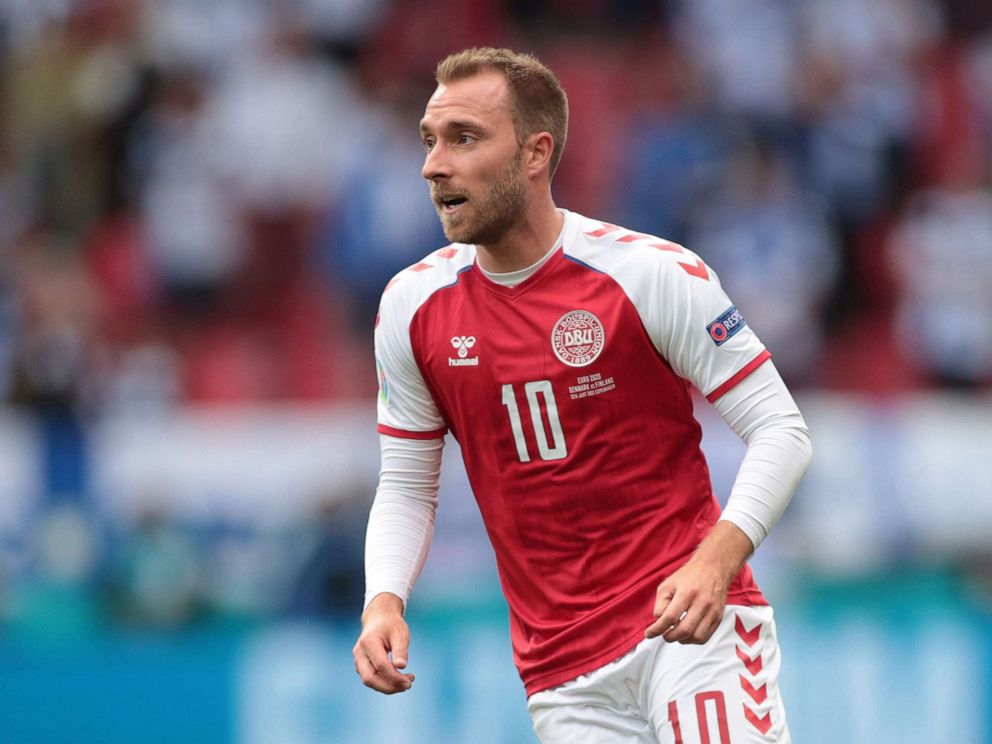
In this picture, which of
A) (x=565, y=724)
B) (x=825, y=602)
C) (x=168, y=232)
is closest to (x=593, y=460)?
(x=565, y=724)

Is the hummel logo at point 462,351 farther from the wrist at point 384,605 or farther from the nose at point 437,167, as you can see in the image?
the wrist at point 384,605

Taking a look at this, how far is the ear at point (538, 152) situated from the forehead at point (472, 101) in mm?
110

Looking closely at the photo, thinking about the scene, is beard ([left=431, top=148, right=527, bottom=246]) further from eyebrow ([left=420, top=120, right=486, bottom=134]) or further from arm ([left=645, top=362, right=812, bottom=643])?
arm ([left=645, top=362, right=812, bottom=643])

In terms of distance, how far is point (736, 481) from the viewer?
14.2 ft

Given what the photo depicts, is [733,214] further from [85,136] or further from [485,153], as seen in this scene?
[485,153]

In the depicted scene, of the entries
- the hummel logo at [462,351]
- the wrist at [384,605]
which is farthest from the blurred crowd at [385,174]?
the hummel logo at [462,351]

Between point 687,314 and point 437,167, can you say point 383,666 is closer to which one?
point 687,314

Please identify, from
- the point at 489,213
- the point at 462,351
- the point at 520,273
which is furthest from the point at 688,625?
the point at 489,213

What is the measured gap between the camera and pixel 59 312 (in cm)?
1135

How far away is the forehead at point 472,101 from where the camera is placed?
180 inches

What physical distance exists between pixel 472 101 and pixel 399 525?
1.21 metres

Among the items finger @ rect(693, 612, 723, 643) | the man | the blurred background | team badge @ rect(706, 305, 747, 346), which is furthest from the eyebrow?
the blurred background

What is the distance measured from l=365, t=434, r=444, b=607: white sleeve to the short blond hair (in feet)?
3.09

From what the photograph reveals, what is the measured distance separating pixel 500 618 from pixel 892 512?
2.68 m
